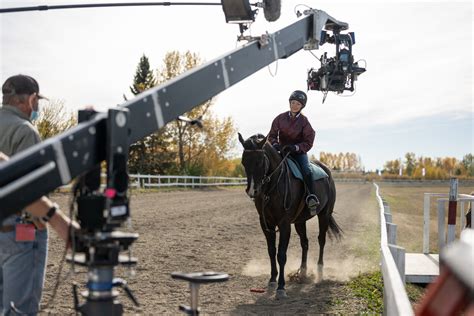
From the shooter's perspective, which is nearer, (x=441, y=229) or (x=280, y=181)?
(x=280, y=181)

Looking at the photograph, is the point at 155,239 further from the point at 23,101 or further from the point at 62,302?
the point at 23,101

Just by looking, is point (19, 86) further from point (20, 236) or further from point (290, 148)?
point (290, 148)

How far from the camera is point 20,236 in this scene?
12.9ft

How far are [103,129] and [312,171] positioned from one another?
6.38 metres

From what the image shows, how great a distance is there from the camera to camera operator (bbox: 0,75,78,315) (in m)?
4.01

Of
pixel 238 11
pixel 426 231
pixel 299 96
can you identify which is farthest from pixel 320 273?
pixel 238 11

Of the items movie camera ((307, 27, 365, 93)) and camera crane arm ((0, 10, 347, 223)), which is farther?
movie camera ((307, 27, 365, 93))

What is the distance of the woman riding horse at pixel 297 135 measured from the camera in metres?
8.59

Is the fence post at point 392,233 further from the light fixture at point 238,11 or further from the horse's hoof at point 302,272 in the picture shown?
the light fixture at point 238,11

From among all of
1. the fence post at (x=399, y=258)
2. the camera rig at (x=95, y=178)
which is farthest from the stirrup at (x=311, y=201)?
the camera rig at (x=95, y=178)

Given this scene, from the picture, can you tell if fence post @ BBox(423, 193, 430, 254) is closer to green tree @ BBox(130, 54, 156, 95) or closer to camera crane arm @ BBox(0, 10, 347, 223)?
camera crane arm @ BBox(0, 10, 347, 223)

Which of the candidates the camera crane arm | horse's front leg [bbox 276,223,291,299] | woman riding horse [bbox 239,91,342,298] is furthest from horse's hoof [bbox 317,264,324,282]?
the camera crane arm

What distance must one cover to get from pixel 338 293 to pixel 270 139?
8.64 feet

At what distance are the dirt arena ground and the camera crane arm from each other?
2366 mm
